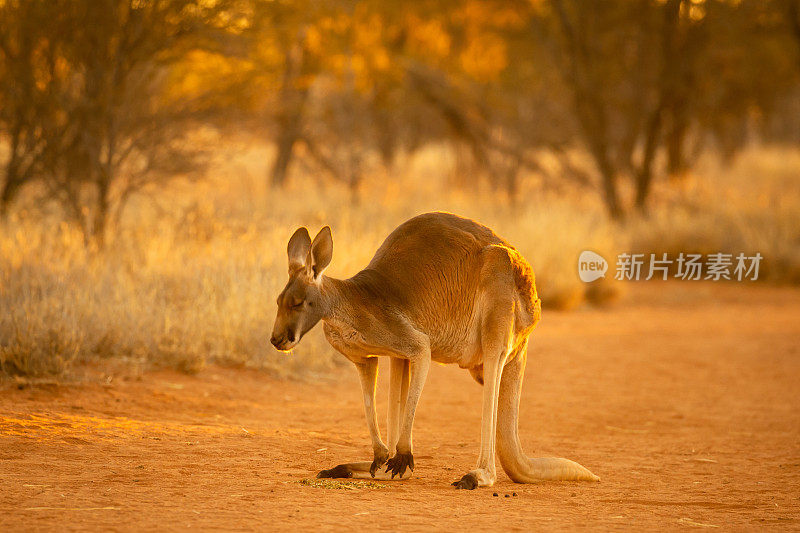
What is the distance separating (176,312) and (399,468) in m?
4.81

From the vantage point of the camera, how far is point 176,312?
9.45m

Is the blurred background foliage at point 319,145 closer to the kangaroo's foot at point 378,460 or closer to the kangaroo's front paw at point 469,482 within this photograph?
the kangaroo's foot at point 378,460

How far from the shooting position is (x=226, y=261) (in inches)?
426

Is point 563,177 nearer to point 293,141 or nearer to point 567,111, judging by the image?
point 567,111

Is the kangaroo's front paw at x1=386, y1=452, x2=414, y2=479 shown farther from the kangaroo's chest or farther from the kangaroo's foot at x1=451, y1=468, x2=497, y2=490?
the kangaroo's chest

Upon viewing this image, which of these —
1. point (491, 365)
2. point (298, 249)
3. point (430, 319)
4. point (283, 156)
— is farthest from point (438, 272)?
point (283, 156)

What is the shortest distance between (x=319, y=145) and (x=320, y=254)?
19410 millimetres

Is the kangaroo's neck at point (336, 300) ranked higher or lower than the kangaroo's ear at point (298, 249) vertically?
lower

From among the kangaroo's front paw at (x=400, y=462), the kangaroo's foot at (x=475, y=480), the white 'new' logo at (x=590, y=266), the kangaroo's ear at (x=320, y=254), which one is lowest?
the kangaroo's foot at (x=475, y=480)

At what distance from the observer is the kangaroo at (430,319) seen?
16.5ft

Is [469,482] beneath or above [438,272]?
beneath

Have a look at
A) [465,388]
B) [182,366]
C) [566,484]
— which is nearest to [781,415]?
[465,388]

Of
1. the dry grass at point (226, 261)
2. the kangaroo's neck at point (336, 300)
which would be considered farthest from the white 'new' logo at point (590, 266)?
the kangaroo's neck at point (336, 300)

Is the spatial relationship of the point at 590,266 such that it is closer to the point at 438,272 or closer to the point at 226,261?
the point at 226,261
